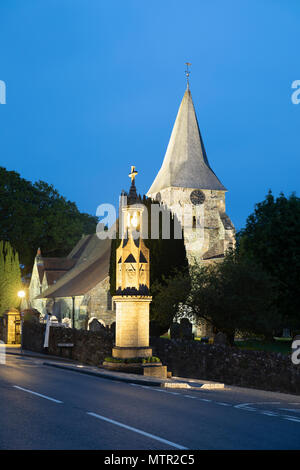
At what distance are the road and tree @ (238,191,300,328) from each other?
2500 centimetres

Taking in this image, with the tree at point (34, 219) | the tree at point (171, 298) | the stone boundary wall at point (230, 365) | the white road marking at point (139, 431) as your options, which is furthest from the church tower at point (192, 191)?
the white road marking at point (139, 431)

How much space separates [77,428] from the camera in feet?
31.0

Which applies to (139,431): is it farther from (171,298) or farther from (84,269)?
(84,269)

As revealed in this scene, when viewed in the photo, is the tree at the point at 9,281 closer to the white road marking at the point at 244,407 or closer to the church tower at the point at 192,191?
the church tower at the point at 192,191

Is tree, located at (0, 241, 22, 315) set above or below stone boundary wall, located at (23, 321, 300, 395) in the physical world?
above

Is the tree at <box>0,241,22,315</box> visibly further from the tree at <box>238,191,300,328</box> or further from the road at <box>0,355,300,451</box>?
the road at <box>0,355,300,451</box>

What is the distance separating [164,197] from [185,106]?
461 inches

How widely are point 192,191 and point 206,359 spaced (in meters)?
52.8

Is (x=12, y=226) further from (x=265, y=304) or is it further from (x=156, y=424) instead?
(x=156, y=424)

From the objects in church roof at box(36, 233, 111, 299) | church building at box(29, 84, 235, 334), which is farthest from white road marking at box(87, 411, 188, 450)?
church building at box(29, 84, 235, 334)

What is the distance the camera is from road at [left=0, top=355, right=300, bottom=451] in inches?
328

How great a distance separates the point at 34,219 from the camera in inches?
2694

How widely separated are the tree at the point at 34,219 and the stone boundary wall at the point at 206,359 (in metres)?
35.9
